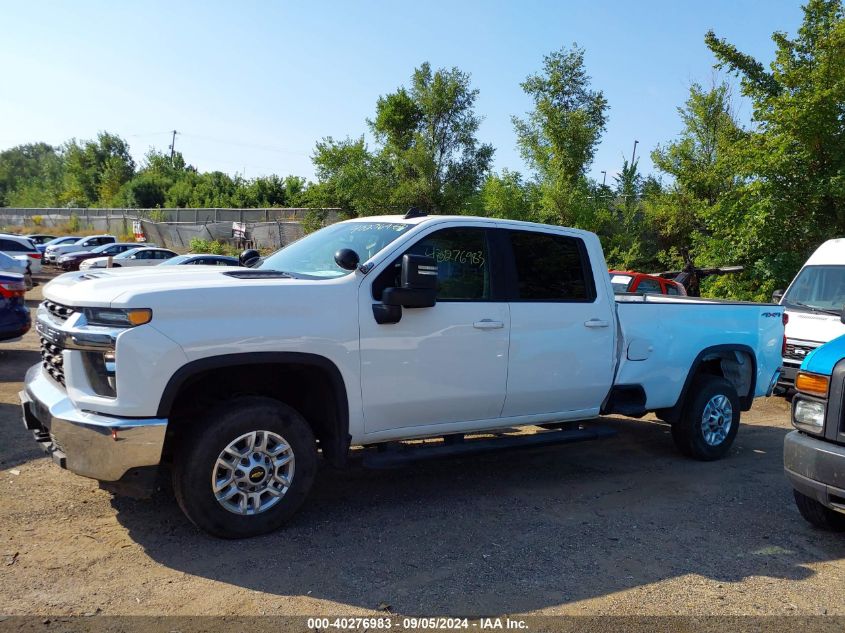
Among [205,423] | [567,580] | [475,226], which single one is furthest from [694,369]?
→ [205,423]

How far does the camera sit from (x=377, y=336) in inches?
185

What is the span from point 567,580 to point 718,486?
8.50 ft

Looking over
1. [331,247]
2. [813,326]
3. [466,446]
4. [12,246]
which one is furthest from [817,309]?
[12,246]

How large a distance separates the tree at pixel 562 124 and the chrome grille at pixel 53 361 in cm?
2243

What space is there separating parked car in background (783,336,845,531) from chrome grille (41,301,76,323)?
4.61 meters

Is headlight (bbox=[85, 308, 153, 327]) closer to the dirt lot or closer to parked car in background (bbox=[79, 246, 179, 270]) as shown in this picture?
the dirt lot

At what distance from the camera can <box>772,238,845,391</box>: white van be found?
31.6 ft

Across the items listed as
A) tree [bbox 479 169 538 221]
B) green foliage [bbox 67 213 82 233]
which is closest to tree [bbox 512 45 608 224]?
tree [bbox 479 169 538 221]

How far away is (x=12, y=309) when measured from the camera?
986 centimetres

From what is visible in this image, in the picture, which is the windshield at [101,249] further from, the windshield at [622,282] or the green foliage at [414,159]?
the windshield at [622,282]

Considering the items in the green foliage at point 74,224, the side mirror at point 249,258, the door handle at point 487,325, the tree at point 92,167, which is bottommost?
the door handle at point 487,325

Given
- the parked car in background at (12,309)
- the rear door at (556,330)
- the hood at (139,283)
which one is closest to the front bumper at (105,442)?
the hood at (139,283)

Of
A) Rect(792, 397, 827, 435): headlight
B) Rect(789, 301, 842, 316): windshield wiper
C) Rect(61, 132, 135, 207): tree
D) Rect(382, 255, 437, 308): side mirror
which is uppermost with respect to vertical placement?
Rect(61, 132, 135, 207): tree

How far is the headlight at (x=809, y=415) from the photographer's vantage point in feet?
15.3
